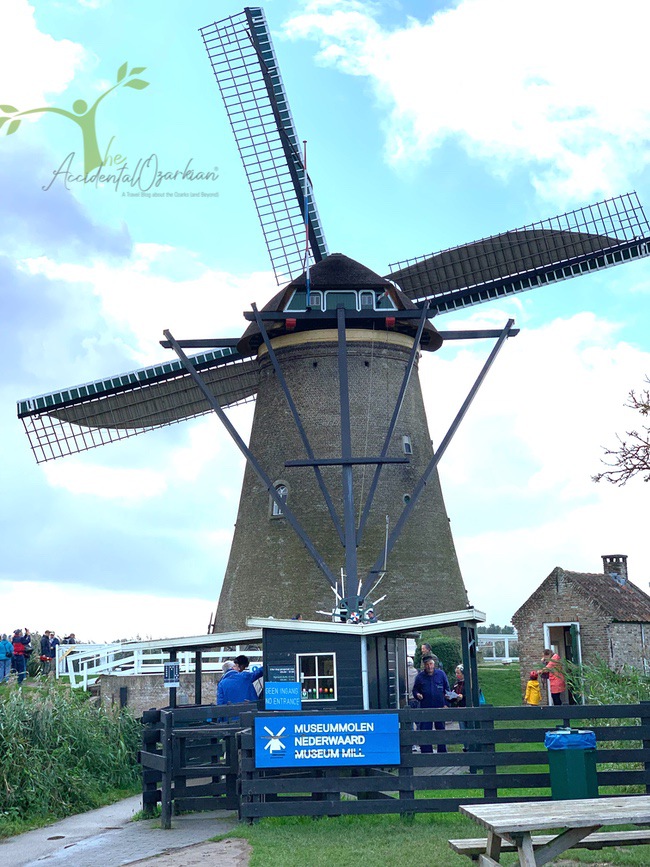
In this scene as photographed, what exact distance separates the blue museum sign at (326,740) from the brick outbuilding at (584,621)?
14.5 metres

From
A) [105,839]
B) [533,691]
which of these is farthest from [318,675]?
[533,691]

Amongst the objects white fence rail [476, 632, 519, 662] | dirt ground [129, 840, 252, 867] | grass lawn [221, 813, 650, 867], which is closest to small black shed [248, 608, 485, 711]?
grass lawn [221, 813, 650, 867]

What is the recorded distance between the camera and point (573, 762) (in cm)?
1023

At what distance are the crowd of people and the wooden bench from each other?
14.6 metres

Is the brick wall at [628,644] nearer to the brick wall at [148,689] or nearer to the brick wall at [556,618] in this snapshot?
the brick wall at [556,618]

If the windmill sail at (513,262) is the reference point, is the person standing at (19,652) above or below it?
below

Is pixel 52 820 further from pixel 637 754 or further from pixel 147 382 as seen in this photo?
pixel 147 382

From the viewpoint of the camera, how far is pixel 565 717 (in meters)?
11.3

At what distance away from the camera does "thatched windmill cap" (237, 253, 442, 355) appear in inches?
982

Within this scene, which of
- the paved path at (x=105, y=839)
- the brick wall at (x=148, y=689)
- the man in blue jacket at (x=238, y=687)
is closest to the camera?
the paved path at (x=105, y=839)

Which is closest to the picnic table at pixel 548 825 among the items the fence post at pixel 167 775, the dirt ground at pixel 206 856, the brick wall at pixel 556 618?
the dirt ground at pixel 206 856

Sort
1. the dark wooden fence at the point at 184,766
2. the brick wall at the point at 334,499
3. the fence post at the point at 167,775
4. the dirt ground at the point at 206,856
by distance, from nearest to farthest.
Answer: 1. the dirt ground at the point at 206,856
2. the fence post at the point at 167,775
3. the dark wooden fence at the point at 184,766
4. the brick wall at the point at 334,499

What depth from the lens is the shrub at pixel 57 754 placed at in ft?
44.1

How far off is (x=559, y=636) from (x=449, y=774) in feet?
57.7
